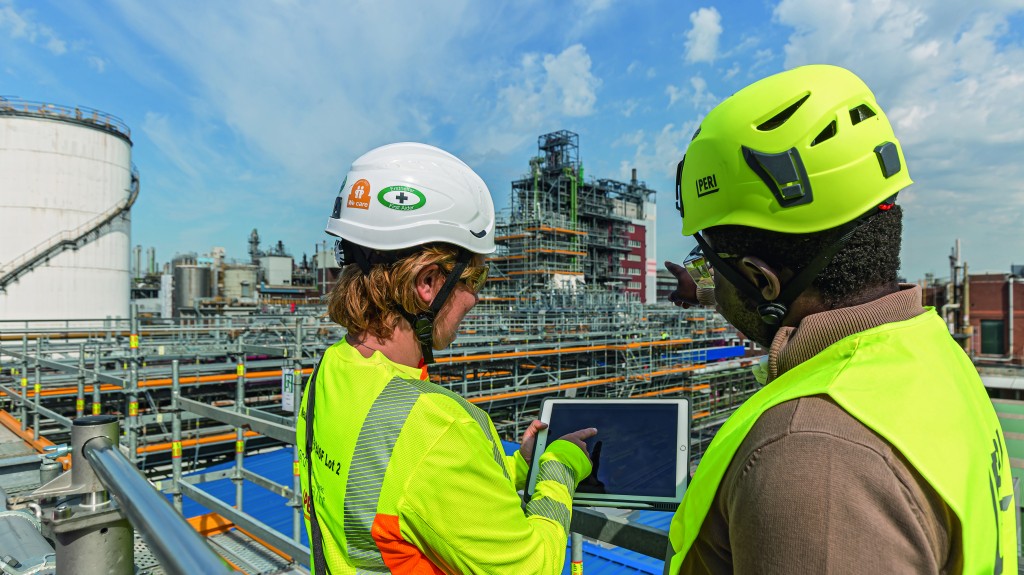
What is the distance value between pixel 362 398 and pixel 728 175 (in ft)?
3.24

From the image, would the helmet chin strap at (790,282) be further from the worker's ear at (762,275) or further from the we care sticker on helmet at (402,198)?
the we care sticker on helmet at (402,198)

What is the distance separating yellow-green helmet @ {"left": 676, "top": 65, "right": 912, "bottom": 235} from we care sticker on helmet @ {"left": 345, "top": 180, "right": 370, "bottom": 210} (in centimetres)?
107

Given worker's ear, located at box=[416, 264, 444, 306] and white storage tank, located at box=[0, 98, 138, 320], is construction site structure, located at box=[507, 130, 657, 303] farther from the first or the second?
worker's ear, located at box=[416, 264, 444, 306]

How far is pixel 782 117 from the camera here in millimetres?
1092

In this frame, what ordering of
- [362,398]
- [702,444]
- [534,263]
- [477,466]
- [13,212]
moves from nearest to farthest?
[477,466] < [362,398] < [13,212] < [702,444] < [534,263]

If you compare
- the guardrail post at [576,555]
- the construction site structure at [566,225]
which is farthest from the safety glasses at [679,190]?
the construction site structure at [566,225]

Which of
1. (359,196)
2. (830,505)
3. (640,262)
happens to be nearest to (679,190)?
(830,505)

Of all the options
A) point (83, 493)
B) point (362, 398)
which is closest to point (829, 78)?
point (362, 398)

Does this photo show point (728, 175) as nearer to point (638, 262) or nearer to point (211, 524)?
point (211, 524)

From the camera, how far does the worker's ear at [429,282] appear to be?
1.65 metres

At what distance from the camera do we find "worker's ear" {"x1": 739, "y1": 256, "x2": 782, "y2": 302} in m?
1.05

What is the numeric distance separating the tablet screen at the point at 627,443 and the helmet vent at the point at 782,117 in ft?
2.58

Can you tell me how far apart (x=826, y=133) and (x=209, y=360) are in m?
14.0

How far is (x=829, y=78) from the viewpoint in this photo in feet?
3.58
